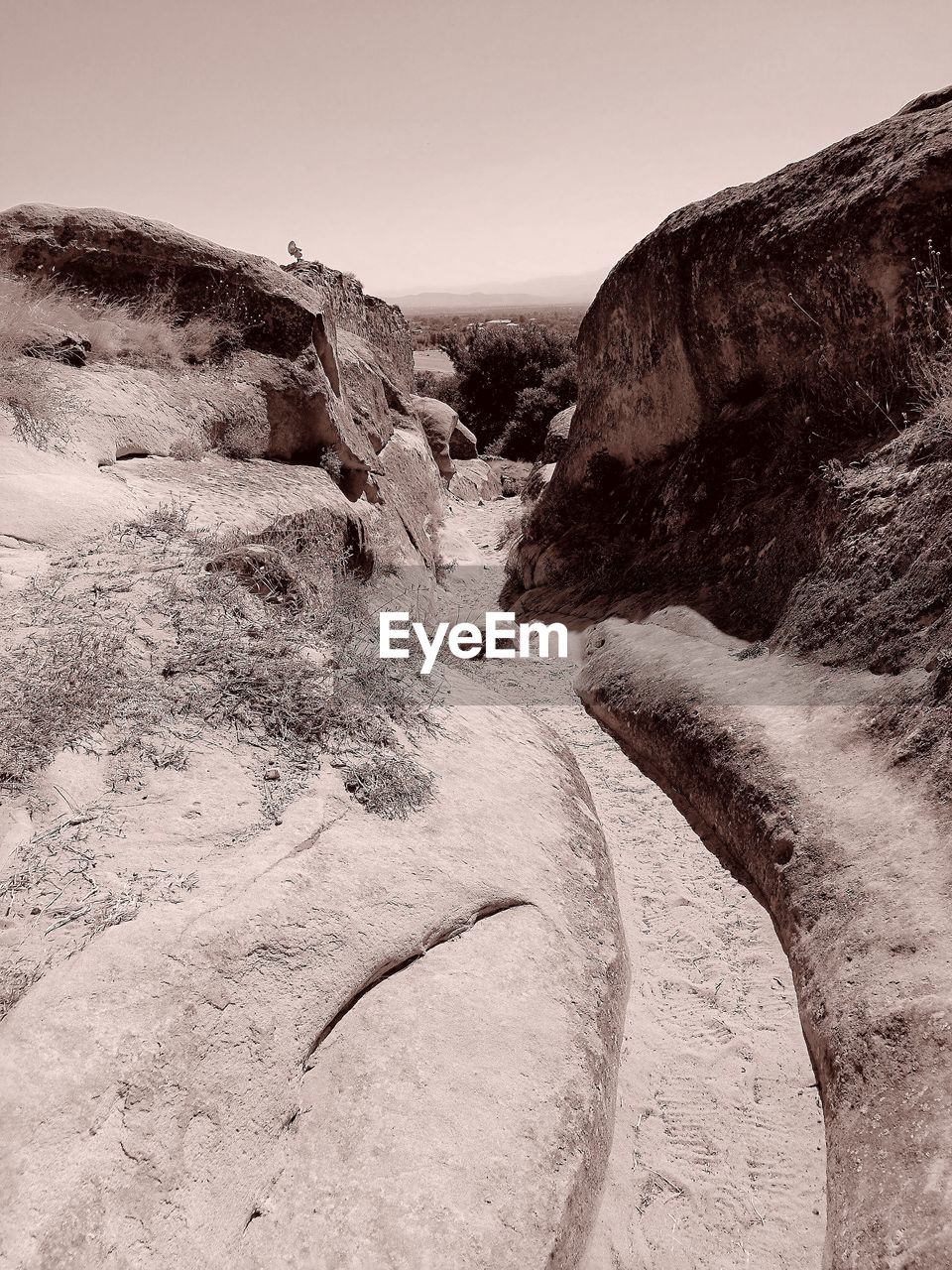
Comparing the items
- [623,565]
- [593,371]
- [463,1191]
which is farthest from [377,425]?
[463,1191]

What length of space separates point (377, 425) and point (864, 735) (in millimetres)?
8481

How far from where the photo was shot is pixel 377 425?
11234 mm

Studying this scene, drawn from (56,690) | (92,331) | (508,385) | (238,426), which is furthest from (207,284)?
(508,385)

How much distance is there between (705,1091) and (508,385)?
67.6ft

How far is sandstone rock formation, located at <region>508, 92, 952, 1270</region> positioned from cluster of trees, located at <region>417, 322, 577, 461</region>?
37.1 ft

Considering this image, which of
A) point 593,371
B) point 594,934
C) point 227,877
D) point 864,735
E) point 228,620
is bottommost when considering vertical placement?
point 594,934

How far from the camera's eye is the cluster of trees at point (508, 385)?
21.0 m

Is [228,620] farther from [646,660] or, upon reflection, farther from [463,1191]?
[646,660]

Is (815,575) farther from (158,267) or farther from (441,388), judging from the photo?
(441,388)

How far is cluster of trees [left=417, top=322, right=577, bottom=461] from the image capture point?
68.9 ft

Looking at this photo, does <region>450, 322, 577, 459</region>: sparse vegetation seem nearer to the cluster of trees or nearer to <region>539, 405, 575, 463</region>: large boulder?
the cluster of trees

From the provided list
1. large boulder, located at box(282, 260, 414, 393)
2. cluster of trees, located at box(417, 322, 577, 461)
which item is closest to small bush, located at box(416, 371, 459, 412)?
cluster of trees, located at box(417, 322, 577, 461)

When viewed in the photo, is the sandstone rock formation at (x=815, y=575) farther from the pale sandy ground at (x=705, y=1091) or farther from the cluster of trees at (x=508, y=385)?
the cluster of trees at (x=508, y=385)

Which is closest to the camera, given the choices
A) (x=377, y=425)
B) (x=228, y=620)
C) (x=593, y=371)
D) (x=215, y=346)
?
(x=228, y=620)
